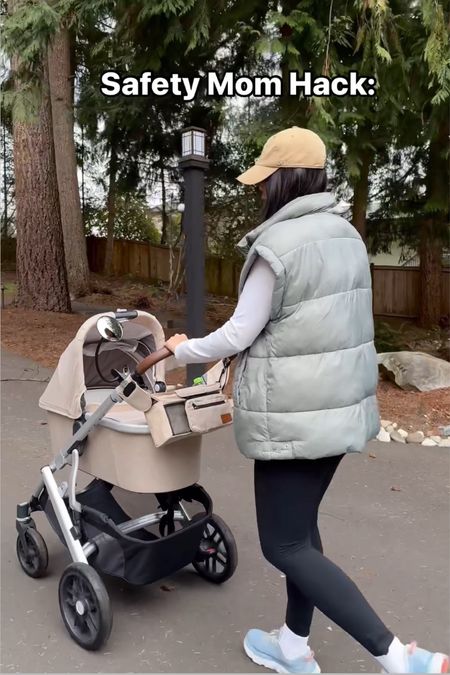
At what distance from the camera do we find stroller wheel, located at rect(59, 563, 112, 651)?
259 cm

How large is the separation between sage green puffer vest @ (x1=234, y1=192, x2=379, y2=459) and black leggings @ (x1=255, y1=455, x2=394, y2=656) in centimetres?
11

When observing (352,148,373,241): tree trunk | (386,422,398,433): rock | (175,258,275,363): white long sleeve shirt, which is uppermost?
(352,148,373,241): tree trunk

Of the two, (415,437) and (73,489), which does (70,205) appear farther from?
(73,489)

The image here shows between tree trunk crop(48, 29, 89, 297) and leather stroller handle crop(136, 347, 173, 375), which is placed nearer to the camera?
leather stroller handle crop(136, 347, 173, 375)

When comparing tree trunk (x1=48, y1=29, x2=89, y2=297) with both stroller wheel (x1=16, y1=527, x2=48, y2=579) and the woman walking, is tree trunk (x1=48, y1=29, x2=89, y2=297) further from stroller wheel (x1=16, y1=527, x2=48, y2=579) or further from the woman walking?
the woman walking

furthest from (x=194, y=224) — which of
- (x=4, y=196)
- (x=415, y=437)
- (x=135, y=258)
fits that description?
(x=4, y=196)

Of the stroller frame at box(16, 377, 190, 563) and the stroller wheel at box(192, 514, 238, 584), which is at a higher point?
the stroller frame at box(16, 377, 190, 563)

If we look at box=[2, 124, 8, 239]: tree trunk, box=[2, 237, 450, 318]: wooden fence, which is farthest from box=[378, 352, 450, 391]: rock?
box=[2, 124, 8, 239]: tree trunk

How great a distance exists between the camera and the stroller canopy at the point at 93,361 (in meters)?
2.94

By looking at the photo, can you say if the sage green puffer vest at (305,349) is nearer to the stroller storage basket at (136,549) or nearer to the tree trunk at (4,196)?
the stroller storage basket at (136,549)

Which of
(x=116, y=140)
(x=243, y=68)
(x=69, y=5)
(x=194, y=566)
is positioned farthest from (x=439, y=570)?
(x=116, y=140)

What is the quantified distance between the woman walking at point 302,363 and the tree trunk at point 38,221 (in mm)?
8667

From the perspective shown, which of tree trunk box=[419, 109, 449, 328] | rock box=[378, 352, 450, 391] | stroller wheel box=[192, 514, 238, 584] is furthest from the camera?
tree trunk box=[419, 109, 449, 328]

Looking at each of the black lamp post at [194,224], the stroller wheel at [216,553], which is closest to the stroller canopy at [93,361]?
the stroller wheel at [216,553]
